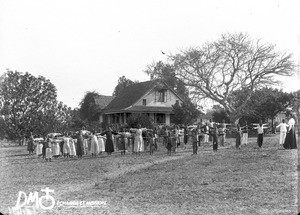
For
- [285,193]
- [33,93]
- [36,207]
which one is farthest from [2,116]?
[285,193]

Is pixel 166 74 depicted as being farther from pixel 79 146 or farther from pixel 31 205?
pixel 31 205

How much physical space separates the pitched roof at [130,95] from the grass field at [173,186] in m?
29.4

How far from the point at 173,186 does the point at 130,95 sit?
37.7 m

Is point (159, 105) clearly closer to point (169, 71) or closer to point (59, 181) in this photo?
point (169, 71)

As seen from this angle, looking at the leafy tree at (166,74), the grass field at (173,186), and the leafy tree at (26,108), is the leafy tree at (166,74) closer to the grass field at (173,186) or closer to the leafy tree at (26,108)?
the leafy tree at (26,108)

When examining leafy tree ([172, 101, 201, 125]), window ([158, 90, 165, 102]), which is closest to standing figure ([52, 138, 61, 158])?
leafy tree ([172, 101, 201, 125])

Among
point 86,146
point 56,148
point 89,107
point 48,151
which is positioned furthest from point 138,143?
point 89,107

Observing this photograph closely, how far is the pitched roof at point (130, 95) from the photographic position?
4572 centimetres

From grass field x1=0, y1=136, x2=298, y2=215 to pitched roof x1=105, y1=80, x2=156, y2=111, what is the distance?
2944 centimetres

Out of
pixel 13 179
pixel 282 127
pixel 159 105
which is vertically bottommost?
pixel 13 179

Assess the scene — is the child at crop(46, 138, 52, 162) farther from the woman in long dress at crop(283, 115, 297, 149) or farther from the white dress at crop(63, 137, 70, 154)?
the woman in long dress at crop(283, 115, 297, 149)

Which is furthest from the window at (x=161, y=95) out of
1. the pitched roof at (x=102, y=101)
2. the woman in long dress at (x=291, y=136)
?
→ the woman in long dress at (x=291, y=136)

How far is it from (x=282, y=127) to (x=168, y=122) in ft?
85.2

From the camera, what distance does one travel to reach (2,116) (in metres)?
34.5
